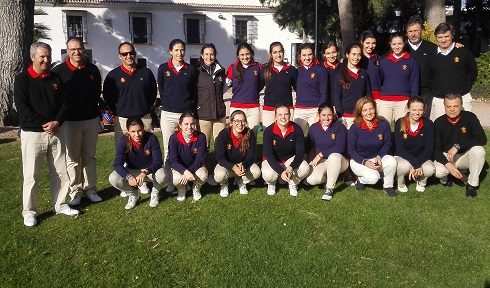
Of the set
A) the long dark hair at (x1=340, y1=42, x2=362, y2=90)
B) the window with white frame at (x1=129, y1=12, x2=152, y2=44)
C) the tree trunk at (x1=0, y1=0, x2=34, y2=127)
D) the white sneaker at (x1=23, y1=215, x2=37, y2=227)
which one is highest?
the window with white frame at (x1=129, y1=12, x2=152, y2=44)

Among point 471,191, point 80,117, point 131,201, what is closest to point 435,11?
point 471,191

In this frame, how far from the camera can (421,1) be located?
75.0ft

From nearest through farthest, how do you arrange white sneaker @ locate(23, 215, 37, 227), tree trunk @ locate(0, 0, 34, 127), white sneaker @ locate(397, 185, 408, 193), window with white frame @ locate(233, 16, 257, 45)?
white sneaker @ locate(23, 215, 37, 227), white sneaker @ locate(397, 185, 408, 193), tree trunk @ locate(0, 0, 34, 127), window with white frame @ locate(233, 16, 257, 45)

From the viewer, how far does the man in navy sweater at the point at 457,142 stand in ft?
18.5

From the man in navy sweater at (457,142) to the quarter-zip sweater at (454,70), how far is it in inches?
14.5

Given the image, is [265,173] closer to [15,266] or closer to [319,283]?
[319,283]

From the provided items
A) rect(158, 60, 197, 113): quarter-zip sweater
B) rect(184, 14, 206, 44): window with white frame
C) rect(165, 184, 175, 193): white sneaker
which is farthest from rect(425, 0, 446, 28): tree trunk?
rect(184, 14, 206, 44): window with white frame

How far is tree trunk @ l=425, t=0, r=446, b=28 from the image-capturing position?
1384cm

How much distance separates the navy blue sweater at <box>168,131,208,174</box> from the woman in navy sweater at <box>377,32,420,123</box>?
2.40m

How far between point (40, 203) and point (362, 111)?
3.93 m

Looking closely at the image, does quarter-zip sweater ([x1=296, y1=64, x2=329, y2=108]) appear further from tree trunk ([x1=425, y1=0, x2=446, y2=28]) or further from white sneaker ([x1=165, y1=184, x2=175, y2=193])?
tree trunk ([x1=425, y1=0, x2=446, y2=28])

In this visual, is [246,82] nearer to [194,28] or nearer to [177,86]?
[177,86]

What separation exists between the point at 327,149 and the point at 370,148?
1.68ft

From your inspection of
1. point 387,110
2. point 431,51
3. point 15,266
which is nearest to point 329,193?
point 387,110
